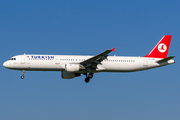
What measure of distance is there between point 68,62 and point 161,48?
55.0 feet

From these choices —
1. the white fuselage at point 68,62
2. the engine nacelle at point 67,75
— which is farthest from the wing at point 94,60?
the engine nacelle at point 67,75

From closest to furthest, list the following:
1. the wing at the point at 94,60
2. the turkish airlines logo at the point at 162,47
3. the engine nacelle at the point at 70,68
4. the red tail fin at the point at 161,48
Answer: the wing at the point at 94,60, the engine nacelle at the point at 70,68, the red tail fin at the point at 161,48, the turkish airlines logo at the point at 162,47

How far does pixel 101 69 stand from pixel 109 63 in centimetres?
169

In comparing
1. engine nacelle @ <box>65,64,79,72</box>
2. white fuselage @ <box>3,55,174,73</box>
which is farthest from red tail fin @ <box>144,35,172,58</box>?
engine nacelle @ <box>65,64,79,72</box>

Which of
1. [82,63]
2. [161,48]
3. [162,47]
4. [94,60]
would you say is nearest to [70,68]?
[82,63]

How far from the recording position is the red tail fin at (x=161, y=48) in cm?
5979

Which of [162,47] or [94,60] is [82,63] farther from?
[162,47]

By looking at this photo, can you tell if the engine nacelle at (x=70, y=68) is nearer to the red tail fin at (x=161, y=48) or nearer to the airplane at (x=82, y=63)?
the airplane at (x=82, y=63)

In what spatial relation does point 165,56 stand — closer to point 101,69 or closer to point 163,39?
point 163,39

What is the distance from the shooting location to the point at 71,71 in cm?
5425

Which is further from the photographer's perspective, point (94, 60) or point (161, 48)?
point (161, 48)

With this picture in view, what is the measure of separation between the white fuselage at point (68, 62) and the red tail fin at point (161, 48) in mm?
1723

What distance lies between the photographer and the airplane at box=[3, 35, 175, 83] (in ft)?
180

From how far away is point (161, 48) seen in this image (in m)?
60.5
